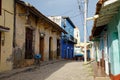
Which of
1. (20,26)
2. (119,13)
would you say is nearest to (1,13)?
(20,26)

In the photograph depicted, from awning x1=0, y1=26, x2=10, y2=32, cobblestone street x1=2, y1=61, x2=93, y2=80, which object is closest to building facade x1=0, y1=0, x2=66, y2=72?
awning x1=0, y1=26, x2=10, y2=32

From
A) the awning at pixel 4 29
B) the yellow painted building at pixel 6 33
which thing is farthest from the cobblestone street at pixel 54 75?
the awning at pixel 4 29

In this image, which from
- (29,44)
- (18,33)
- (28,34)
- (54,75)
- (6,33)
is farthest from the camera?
(29,44)

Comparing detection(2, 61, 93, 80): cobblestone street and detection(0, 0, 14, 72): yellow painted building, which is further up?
detection(0, 0, 14, 72): yellow painted building

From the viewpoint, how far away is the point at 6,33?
46.1ft

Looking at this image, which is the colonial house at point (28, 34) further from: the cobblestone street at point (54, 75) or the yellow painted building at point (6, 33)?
the cobblestone street at point (54, 75)

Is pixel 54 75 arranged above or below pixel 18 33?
below

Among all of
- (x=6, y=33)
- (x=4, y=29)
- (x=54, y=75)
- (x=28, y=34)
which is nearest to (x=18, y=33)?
(x=6, y=33)

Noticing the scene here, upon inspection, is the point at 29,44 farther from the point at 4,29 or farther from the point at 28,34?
the point at 4,29

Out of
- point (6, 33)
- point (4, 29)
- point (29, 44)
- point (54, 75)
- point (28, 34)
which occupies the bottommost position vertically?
point (54, 75)

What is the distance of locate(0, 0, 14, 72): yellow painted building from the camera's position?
13.4 meters

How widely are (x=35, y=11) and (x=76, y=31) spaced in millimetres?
50768

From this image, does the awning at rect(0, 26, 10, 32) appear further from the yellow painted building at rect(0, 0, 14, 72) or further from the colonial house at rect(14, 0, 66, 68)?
the colonial house at rect(14, 0, 66, 68)

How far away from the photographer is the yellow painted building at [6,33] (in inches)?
529
